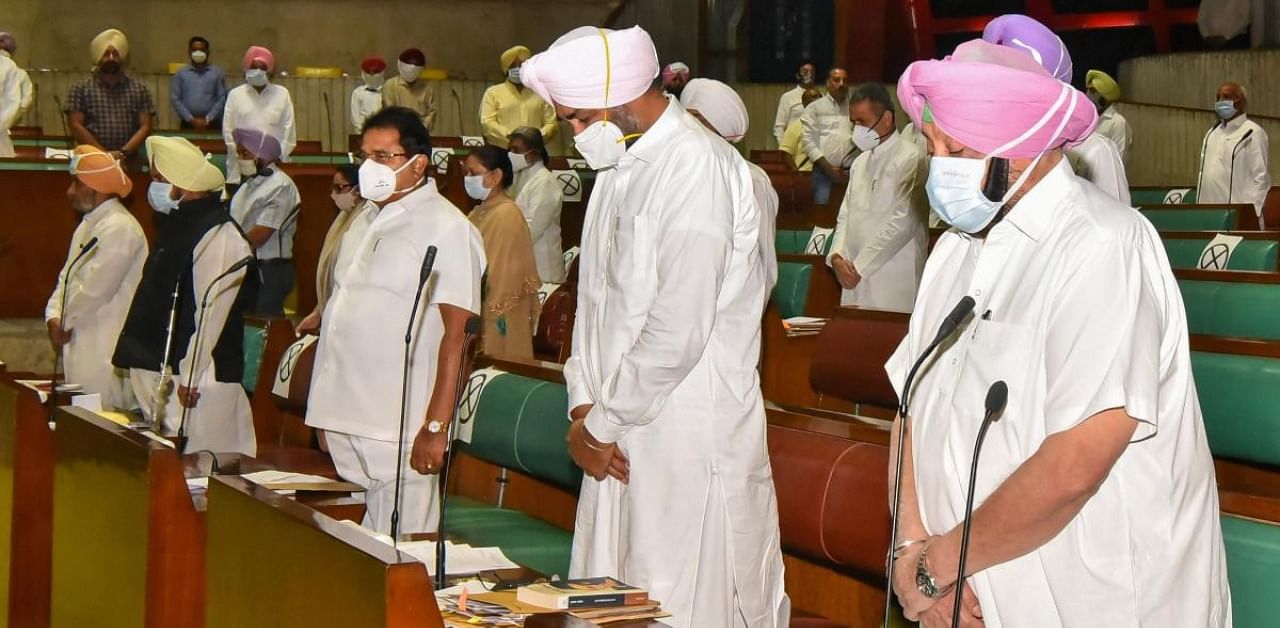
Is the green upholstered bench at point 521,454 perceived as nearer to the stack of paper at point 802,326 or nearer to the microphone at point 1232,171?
the stack of paper at point 802,326

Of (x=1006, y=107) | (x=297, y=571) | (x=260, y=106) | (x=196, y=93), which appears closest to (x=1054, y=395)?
(x=1006, y=107)

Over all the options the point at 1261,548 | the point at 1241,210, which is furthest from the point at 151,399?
the point at 1241,210

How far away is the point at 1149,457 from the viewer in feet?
7.06

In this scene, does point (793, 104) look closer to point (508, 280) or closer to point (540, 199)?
point (540, 199)

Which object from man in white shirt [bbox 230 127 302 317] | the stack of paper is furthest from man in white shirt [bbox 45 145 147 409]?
the stack of paper

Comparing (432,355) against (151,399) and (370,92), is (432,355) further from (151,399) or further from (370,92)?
(370,92)

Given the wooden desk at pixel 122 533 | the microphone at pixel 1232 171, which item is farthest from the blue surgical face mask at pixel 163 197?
the microphone at pixel 1232 171

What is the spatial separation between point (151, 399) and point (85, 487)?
213 cm

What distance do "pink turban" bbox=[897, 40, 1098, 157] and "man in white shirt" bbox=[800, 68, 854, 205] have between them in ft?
34.1

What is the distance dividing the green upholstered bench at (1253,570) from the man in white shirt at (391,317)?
201cm

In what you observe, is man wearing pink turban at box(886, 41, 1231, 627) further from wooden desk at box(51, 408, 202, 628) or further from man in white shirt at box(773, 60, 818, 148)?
man in white shirt at box(773, 60, 818, 148)

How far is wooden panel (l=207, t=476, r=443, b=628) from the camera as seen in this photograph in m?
1.99

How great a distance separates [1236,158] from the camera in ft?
37.3

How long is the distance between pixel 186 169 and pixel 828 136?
867cm
